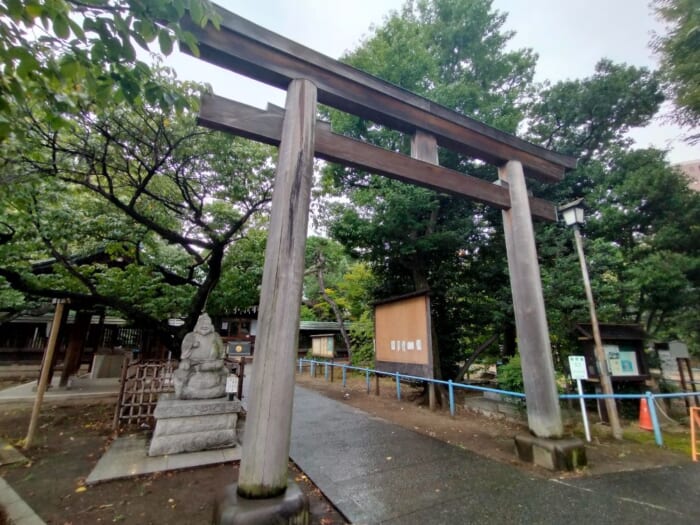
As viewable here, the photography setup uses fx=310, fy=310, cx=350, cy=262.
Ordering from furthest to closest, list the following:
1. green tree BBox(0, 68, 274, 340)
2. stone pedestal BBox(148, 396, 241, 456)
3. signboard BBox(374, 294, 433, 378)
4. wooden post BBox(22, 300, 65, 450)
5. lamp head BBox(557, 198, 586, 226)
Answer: signboard BBox(374, 294, 433, 378), lamp head BBox(557, 198, 586, 226), green tree BBox(0, 68, 274, 340), wooden post BBox(22, 300, 65, 450), stone pedestal BBox(148, 396, 241, 456)

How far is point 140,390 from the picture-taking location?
19.6 ft

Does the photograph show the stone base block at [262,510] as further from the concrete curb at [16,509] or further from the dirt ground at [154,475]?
the concrete curb at [16,509]

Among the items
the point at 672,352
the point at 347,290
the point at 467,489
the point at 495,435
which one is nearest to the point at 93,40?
the point at 467,489

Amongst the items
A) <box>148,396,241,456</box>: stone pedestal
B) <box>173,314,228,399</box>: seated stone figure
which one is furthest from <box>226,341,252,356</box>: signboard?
<box>148,396,241,456</box>: stone pedestal

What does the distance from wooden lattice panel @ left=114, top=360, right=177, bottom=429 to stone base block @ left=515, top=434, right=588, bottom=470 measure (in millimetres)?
6420

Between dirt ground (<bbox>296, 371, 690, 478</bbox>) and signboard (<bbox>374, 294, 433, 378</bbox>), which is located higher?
signboard (<bbox>374, 294, 433, 378</bbox>)

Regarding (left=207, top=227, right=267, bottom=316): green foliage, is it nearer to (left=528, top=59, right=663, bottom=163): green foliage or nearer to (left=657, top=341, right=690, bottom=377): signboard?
(left=528, top=59, right=663, bottom=163): green foliage

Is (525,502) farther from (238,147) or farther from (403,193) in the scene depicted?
(238,147)

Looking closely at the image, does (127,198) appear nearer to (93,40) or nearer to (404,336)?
(93,40)

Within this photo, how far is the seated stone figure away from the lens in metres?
5.02

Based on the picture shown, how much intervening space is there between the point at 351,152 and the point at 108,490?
4783mm

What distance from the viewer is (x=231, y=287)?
9109 millimetres

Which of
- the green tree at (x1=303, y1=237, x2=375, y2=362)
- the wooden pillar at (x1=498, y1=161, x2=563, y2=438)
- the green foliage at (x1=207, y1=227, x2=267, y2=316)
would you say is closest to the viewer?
the wooden pillar at (x1=498, y1=161, x2=563, y2=438)

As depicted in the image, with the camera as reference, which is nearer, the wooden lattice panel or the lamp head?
the wooden lattice panel
